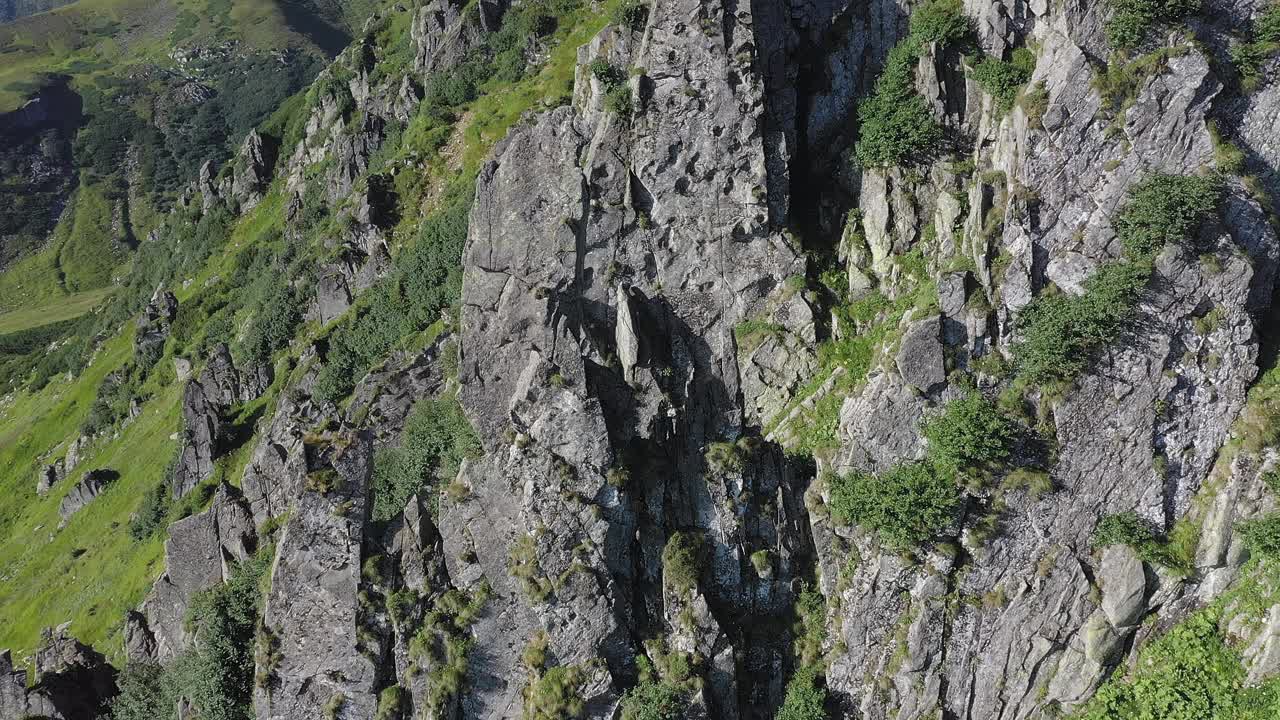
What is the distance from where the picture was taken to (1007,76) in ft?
94.4

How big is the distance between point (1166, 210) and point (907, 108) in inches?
409

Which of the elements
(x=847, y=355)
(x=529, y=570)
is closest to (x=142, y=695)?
(x=529, y=570)

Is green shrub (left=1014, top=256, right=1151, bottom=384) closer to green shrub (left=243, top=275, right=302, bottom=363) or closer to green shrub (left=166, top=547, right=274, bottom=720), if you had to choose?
green shrub (left=166, top=547, right=274, bottom=720)

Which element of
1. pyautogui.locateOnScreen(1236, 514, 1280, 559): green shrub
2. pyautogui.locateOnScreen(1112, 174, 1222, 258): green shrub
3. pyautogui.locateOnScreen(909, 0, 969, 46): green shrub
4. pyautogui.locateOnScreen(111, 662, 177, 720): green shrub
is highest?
pyautogui.locateOnScreen(909, 0, 969, 46): green shrub

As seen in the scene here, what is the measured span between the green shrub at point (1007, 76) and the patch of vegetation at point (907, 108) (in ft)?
6.82

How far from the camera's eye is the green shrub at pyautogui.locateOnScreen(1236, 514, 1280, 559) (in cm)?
2420

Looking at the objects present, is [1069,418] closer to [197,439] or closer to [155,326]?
[197,439]

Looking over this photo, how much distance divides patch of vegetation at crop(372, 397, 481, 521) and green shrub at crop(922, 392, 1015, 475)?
1886 cm

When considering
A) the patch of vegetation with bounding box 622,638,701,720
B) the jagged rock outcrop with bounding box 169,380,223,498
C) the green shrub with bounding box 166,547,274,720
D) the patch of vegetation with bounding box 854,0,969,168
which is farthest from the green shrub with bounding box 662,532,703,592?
the jagged rock outcrop with bounding box 169,380,223,498

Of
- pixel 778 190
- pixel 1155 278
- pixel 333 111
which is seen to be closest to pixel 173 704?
pixel 778 190

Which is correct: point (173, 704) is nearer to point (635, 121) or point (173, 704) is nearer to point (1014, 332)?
point (635, 121)

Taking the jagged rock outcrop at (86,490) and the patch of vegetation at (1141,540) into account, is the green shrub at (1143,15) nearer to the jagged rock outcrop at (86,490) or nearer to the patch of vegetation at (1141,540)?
the patch of vegetation at (1141,540)

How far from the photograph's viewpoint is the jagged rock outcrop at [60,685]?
34.6 metres

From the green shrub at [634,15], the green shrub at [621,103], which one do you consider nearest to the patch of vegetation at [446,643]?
the green shrub at [621,103]
